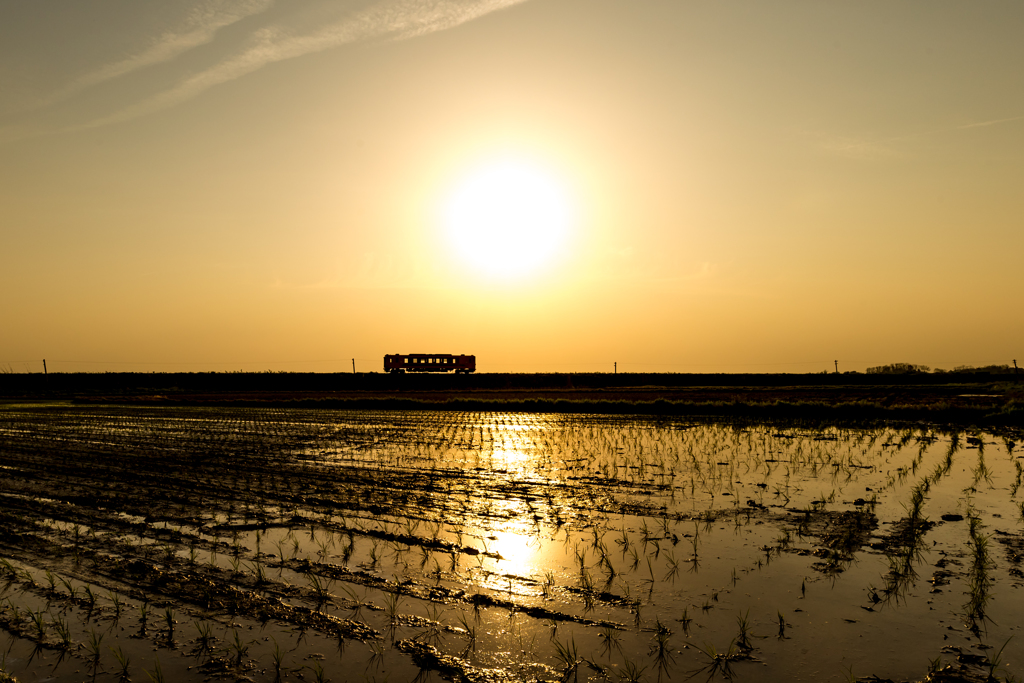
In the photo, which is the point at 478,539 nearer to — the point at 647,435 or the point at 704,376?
the point at 647,435

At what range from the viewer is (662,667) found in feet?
15.4

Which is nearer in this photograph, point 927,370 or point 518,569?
point 518,569

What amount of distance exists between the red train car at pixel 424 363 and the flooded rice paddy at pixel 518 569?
5203 centimetres

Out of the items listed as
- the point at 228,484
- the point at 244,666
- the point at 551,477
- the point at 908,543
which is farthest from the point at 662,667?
the point at 228,484

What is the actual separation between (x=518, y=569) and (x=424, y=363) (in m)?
60.4

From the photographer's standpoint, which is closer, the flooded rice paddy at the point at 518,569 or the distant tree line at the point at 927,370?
the flooded rice paddy at the point at 518,569

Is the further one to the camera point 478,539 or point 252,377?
point 252,377

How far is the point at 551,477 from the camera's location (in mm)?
12422

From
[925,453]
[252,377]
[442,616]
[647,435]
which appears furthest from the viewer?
[252,377]

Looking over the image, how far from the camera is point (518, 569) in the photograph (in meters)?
6.83

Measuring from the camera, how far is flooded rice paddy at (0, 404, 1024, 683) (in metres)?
4.84

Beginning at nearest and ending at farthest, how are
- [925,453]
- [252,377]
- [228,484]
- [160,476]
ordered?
[228,484] → [160,476] → [925,453] → [252,377]

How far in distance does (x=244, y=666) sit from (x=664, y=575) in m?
4.00

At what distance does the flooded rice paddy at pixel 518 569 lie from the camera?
484cm
